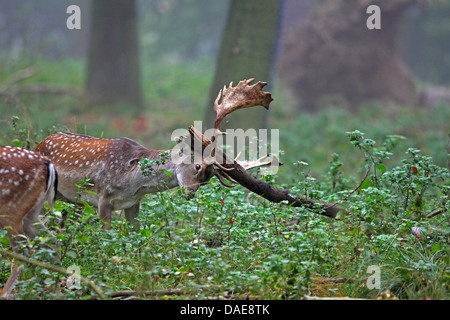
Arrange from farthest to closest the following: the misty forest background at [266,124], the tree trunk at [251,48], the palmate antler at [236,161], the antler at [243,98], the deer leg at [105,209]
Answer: the tree trunk at [251,48] → the deer leg at [105,209] → the antler at [243,98] → the palmate antler at [236,161] → the misty forest background at [266,124]

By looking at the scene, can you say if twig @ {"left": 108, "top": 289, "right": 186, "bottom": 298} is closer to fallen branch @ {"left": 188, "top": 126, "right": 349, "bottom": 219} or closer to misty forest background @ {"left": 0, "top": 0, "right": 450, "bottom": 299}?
misty forest background @ {"left": 0, "top": 0, "right": 450, "bottom": 299}

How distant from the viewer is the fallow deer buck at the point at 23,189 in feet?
17.0

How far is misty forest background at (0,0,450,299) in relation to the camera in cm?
498

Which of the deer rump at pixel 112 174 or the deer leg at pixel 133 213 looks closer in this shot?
the deer rump at pixel 112 174

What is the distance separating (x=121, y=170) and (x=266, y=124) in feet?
18.1

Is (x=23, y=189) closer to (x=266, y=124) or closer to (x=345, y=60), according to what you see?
(x=266, y=124)

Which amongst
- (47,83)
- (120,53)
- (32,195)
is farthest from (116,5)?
(32,195)

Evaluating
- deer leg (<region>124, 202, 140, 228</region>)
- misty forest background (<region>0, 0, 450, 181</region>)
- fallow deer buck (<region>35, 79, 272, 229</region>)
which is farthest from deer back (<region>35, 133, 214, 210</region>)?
misty forest background (<region>0, 0, 450, 181</region>)

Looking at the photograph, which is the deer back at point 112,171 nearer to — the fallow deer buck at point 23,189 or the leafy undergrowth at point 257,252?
the leafy undergrowth at point 257,252

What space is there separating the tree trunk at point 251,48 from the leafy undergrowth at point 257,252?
511 cm

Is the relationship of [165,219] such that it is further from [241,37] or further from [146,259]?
[241,37]

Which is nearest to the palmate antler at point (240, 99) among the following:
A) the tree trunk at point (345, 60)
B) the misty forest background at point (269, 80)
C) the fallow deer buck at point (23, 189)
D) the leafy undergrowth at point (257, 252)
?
the leafy undergrowth at point (257, 252)

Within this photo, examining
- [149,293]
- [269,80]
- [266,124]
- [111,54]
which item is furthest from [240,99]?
[111,54]

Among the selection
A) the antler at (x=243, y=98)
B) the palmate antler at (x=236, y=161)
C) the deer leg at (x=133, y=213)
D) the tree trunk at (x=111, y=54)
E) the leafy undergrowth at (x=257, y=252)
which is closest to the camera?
the leafy undergrowth at (x=257, y=252)
